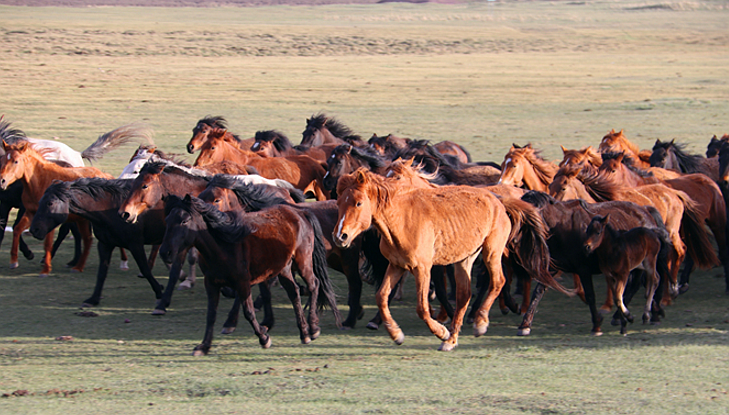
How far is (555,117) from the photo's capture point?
22844 mm

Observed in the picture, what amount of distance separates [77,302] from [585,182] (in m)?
4.93

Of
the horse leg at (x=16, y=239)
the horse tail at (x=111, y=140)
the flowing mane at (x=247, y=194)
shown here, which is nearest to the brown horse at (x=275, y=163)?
the horse tail at (x=111, y=140)

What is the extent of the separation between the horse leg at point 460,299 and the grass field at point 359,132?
0.15 metres

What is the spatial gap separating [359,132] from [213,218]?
13760 mm

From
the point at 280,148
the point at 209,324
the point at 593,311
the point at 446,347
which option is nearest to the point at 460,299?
the point at 446,347

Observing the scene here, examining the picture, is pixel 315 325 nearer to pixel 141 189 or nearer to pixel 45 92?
pixel 141 189

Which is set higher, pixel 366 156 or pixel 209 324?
pixel 366 156

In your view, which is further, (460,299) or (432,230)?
(460,299)

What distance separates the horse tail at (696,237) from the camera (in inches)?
323

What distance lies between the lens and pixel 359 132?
1941 centimetres

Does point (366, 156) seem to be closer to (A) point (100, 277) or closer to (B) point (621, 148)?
(A) point (100, 277)

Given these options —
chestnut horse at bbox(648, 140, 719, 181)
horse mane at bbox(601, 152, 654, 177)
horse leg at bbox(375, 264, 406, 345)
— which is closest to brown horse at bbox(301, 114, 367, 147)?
horse mane at bbox(601, 152, 654, 177)

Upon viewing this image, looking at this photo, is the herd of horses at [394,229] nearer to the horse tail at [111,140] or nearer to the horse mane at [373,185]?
the horse mane at [373,185]

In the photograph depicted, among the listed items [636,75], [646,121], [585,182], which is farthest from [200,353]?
[636,75]
